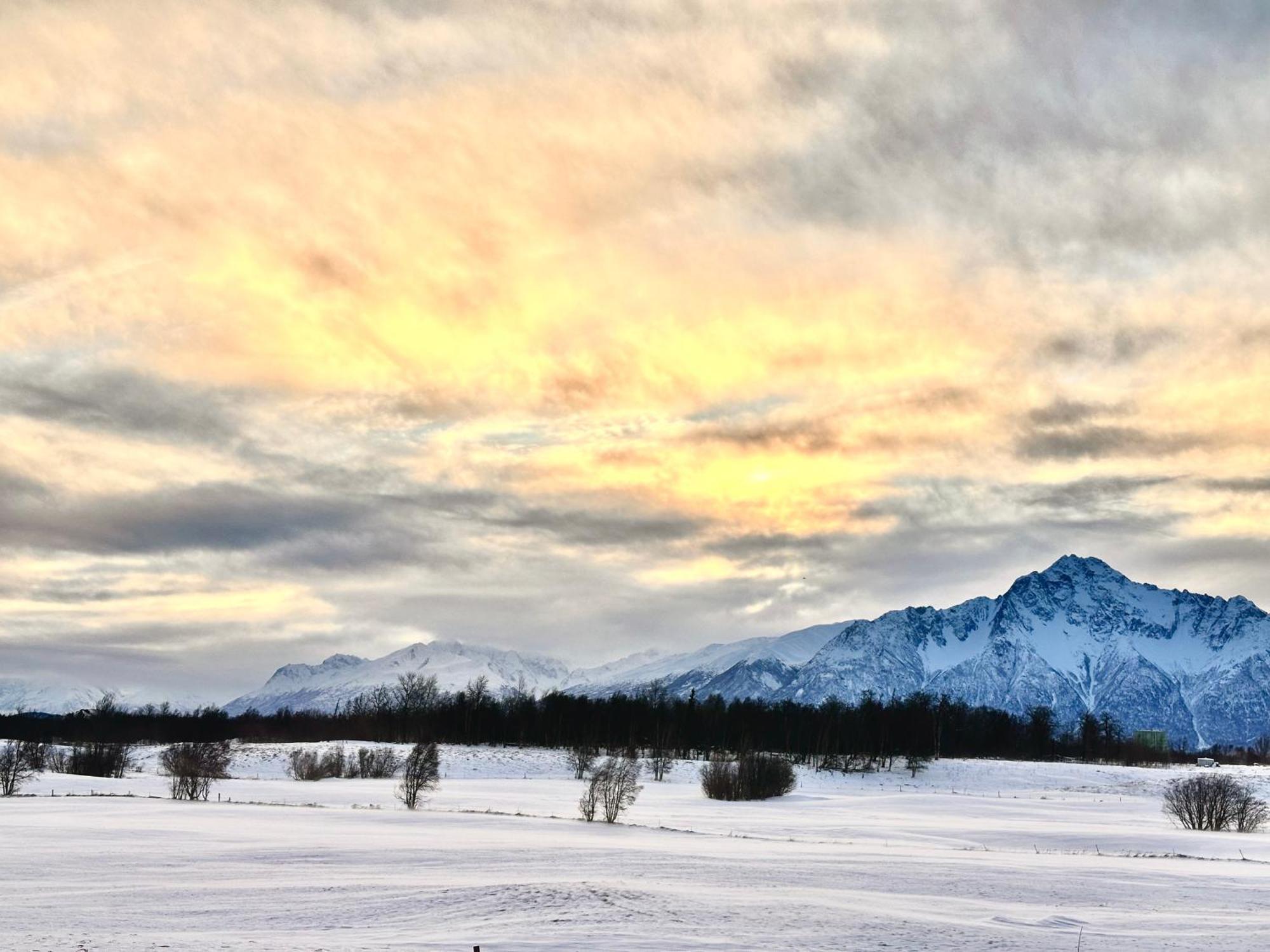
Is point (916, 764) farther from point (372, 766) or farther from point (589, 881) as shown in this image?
point (589, 881)

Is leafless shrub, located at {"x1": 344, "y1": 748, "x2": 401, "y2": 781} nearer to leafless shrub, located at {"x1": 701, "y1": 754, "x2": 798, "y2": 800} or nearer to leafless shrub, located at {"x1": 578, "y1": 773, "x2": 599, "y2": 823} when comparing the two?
leafless shrub, located at {"x1": 701, "y1": 754, "x2": 798, "y2": 800}

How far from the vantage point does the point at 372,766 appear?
341 ft

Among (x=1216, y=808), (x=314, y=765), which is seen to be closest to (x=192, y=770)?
(x=314, y=765)

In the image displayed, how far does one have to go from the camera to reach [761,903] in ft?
75.4

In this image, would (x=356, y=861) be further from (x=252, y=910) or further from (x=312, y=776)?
(x=312, y=776)

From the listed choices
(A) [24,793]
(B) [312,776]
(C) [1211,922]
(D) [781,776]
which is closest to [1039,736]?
(D) [781,776]

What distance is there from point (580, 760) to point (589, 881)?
9185 cm

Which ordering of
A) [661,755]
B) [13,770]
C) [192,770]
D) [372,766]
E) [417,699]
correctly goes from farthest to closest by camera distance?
[417,699], [661,755], [372,766], [13,770], [192,770]

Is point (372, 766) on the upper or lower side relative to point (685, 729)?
lower

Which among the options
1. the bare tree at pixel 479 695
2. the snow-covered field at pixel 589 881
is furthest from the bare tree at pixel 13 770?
the bare tree at pixel 479 695

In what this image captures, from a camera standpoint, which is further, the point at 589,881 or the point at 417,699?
the point at 417,699

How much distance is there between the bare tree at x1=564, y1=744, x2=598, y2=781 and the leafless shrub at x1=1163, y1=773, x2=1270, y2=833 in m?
60.3

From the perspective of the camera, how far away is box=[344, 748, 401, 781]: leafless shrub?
103 m

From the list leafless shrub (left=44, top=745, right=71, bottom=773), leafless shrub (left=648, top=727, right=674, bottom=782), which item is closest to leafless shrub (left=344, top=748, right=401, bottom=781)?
leafless shrub (left=44, top=745, right=71, bottom=773)
